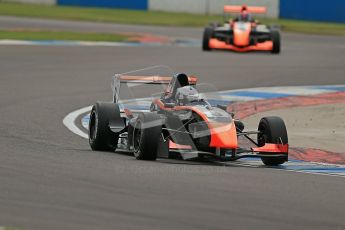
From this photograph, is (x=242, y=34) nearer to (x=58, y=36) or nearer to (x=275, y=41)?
(x=275, y=41)

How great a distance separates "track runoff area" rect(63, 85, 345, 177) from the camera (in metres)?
11.7

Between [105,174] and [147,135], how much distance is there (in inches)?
48.1

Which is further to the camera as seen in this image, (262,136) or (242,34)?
(242,34)

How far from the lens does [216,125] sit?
11.3 metres

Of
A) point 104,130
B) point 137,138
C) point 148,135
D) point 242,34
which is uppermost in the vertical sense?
point 148,135

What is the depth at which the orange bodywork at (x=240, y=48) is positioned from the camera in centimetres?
2981

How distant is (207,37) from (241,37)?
0.91 meters

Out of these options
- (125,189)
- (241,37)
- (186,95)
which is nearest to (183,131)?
(186,95)

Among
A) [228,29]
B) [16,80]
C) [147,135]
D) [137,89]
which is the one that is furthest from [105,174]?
[228,29]

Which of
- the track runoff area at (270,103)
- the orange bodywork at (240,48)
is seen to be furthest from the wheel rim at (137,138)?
the orange bodywork at (240,48)

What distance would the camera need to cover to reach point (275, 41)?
29344 millimetres

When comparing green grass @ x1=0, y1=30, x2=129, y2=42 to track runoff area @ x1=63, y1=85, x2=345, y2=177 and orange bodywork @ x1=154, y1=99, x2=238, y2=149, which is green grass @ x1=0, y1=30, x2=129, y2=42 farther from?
orange bodywork @ x1=154, y1=99, x2=238, y2=149

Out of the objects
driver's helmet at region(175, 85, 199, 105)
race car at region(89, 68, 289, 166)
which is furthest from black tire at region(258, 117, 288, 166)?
driver's helmet at region(175, 85, 199, 105)

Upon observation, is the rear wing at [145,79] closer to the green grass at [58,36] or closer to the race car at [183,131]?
the race car at [183,131]
